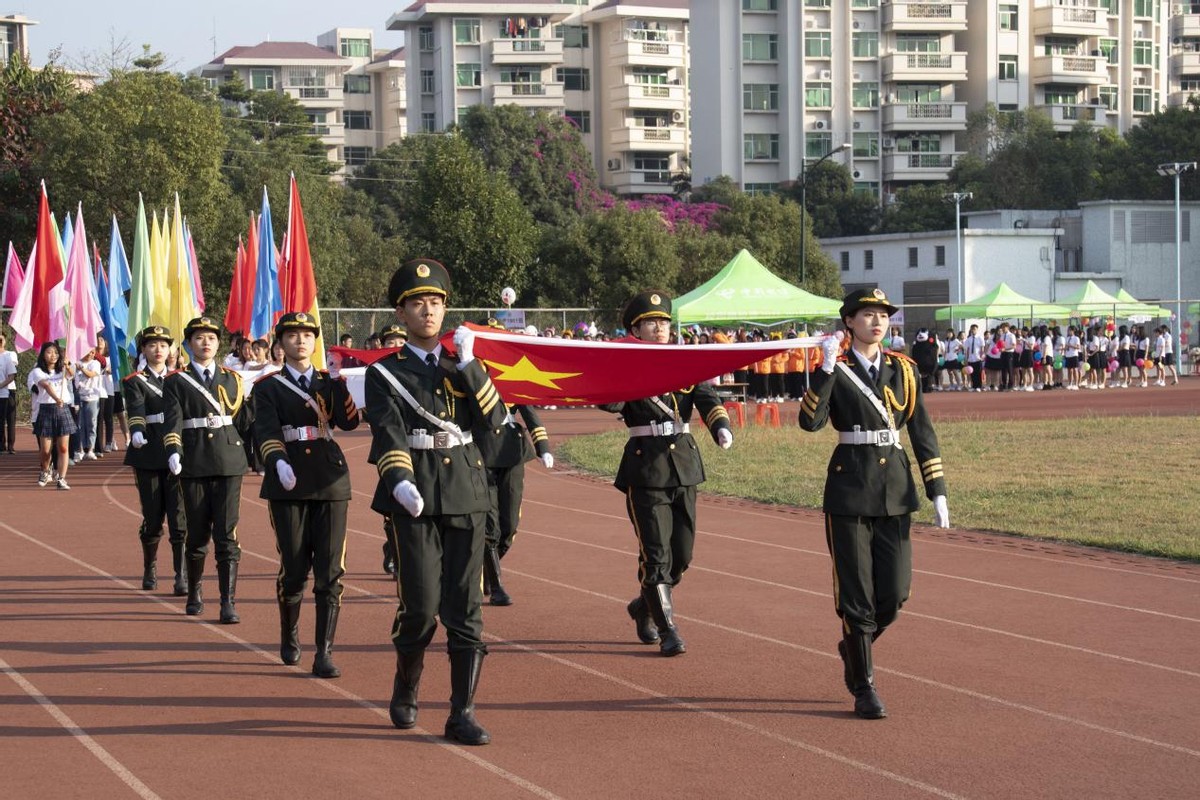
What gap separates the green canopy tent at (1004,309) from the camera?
139 ft

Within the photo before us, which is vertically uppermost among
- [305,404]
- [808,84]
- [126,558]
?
[808,84]

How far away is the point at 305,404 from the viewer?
870cm

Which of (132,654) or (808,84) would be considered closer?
(132,654)

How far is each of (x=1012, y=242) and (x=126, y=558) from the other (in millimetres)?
49808

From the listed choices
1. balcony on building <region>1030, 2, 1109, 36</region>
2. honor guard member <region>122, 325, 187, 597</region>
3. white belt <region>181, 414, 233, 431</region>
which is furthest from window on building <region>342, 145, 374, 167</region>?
white belt <region>181, 414, 233, 431</region>

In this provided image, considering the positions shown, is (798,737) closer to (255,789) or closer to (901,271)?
(255,789)

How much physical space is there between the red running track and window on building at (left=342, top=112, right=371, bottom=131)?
89668mm

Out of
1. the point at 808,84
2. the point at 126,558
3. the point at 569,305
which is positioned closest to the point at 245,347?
the point at 126,558

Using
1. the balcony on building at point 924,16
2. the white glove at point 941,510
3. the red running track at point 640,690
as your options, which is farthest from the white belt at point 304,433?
the balcony on building at point 924,16

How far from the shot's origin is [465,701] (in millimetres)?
6930

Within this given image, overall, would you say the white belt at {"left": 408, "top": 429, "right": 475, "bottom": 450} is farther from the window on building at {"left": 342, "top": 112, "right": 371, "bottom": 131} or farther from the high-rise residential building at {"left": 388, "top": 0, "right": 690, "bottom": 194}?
the window on building at {"left": 342, "top": 112, "right": 371, "bottom": 131}

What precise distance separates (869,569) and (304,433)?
10.9ft

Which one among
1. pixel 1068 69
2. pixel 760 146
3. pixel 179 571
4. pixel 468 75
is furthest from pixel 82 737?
pixel 468 75

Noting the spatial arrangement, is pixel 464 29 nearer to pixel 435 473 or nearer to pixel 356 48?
pixel 356 48
